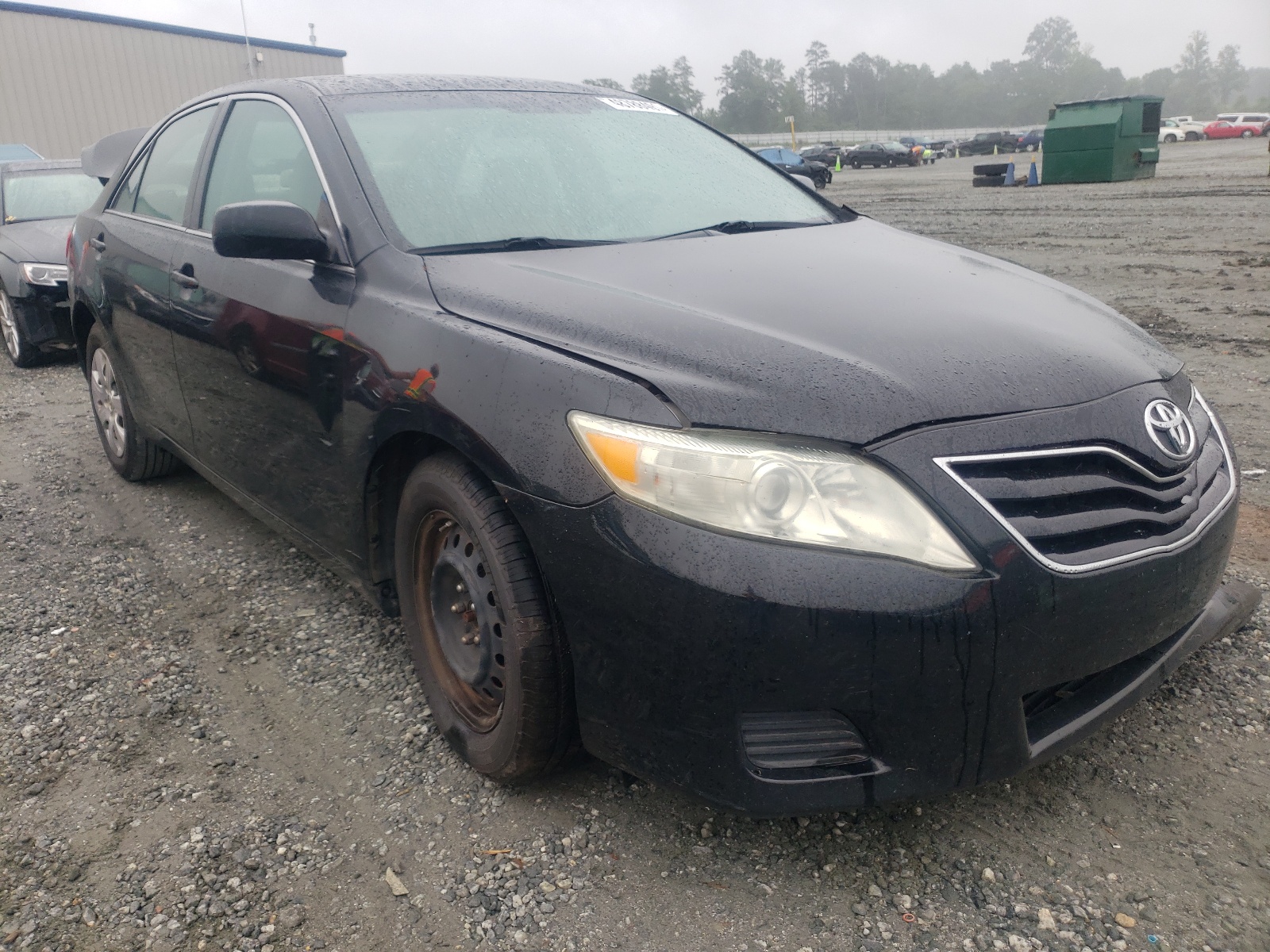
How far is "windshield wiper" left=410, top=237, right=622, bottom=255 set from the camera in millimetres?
2531

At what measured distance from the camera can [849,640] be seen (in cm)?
171

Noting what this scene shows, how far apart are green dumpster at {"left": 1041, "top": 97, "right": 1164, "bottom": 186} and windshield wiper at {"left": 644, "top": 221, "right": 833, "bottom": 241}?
23.0 m

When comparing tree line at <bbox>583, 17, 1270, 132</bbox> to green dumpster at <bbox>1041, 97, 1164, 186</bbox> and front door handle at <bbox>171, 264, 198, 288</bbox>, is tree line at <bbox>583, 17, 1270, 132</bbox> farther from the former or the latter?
front door handle at <bbox>171, 264, 198, 288</bbox>

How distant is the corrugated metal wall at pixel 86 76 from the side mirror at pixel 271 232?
25.3m

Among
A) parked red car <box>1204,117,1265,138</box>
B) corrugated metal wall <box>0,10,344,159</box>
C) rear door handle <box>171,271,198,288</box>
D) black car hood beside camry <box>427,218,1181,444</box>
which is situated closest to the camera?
black car hood beside camry <box>427,218,1181,444</box>

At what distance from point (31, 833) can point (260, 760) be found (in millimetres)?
496

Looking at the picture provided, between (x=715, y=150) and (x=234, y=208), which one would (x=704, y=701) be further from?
(x=715, y=150)

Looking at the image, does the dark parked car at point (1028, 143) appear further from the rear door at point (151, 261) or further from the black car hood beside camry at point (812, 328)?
the black car hood beside camry at point (812, 328)

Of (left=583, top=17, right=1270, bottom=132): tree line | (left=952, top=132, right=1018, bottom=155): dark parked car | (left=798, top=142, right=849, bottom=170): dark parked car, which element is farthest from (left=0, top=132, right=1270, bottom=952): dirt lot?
(left=583, top=17, right=1270, bottom=132): tree line

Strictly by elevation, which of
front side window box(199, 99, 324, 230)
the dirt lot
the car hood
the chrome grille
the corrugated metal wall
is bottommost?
the dirt lot

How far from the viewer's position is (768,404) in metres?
1.83

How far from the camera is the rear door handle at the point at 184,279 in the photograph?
3.29 metres

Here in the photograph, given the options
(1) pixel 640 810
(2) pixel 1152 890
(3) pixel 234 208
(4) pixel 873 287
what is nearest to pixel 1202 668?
(2) pixel 1152 890

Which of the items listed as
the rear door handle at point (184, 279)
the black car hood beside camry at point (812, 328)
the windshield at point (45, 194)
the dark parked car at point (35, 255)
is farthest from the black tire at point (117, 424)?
the windshield at point (45, 194)
